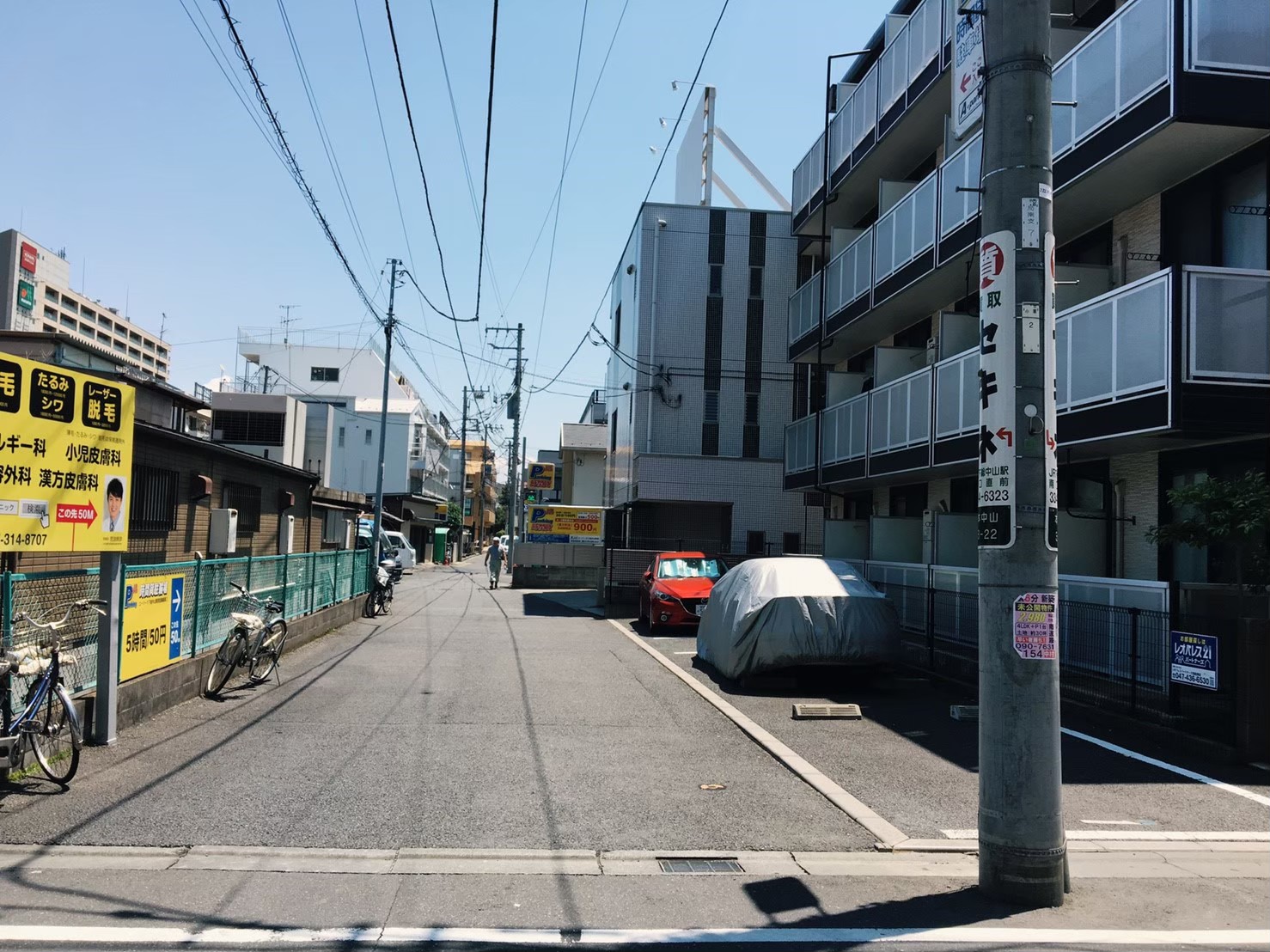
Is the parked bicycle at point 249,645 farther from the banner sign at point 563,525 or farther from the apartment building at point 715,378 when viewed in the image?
the banner sign at point 563,525

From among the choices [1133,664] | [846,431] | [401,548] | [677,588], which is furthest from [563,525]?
[1133,664]

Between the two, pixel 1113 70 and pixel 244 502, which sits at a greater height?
pixel 1113 70

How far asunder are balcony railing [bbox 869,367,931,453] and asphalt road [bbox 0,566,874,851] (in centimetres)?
633

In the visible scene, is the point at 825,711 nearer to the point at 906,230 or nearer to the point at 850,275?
the point at 906,230

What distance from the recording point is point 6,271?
106 m

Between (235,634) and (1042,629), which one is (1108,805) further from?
(235,634)

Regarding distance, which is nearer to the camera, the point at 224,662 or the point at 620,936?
the point at 620,936

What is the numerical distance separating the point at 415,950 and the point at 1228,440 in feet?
34.2

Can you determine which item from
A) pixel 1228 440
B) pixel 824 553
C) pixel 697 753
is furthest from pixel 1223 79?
pixel 824 553

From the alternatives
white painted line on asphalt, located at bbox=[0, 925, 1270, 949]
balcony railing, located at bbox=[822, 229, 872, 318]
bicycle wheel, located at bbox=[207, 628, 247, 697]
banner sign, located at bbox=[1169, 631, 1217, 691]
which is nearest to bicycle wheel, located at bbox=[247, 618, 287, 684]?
bicycle wheel, located at bbox=[207, 628, 247, 697]

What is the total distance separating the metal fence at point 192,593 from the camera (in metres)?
7.09

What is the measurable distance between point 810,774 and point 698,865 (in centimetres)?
241

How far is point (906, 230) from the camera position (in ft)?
54.0

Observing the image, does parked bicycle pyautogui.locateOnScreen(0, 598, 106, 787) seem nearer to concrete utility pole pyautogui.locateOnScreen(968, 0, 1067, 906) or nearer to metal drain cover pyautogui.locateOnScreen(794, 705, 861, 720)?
concrete utility pole pyautogui.locateOnScreen(968, 0, 1067, 906)
